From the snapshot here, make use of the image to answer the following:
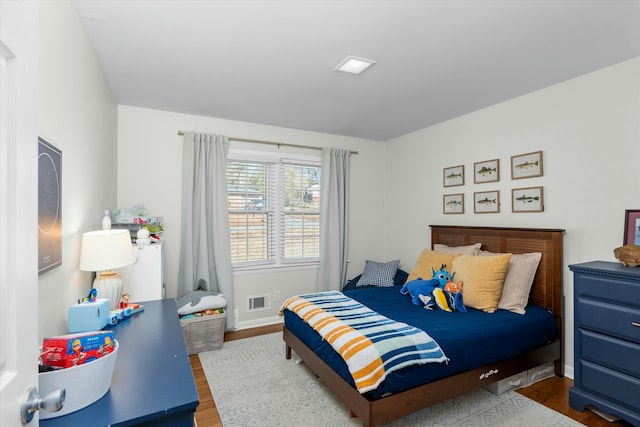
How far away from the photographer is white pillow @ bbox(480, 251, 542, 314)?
275 cm

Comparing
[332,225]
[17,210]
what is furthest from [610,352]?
[17,210]

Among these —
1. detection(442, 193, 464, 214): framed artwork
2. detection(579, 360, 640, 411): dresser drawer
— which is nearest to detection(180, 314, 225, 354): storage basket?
detection(442, 193, 464, 214): framed artwork

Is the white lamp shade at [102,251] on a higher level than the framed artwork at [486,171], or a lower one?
lower

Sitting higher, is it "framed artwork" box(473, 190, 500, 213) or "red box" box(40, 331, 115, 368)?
"framed artwork" box(473, 190, 500, 213)

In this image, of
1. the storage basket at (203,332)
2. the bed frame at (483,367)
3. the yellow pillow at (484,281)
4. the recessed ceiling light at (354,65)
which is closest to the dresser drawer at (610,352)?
the bed frame at (483,367)

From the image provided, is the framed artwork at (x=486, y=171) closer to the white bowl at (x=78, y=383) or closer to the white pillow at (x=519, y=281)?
the white pillow at (x=519, y=281)

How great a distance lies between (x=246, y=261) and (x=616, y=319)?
346cm

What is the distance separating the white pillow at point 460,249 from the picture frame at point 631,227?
113cm

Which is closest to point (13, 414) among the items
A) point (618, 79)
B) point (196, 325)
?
point (196, 325)

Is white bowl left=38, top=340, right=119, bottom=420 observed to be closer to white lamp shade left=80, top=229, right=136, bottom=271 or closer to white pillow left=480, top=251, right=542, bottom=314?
white lamp shade left=80, top=229, right=136, bottom=271

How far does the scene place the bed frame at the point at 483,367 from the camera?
1.95 meters

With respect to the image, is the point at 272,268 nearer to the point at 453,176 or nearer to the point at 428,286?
the point at 428,286

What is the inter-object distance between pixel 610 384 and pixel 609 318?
0.44 meters

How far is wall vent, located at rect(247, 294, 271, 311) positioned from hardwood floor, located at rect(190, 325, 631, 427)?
1.07 metres
